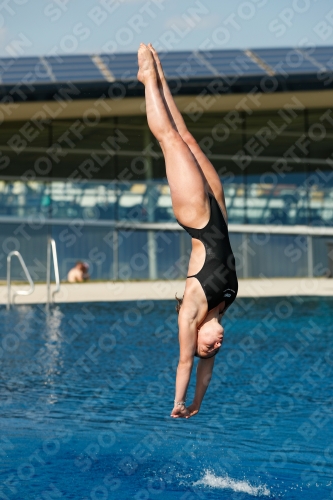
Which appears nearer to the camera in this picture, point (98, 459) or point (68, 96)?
point (98, 459)

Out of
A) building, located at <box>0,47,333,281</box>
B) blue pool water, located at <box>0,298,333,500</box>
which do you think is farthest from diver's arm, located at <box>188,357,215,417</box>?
building, located at <box>0,47,333,281</box>

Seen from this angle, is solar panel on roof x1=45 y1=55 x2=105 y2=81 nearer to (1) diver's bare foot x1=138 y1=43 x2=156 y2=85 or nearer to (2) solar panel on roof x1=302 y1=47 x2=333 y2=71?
(2) solar panel on roof x1=302 y1=47 x2=333 y2=71

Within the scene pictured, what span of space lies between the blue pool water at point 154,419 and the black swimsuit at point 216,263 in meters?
1.07

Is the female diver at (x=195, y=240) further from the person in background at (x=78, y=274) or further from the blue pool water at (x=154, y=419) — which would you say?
the person in background at (x=78, y=274)

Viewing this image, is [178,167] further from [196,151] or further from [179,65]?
[179,65]

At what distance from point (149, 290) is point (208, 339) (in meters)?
12.4

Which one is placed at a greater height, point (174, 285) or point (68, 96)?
point (68, 96)

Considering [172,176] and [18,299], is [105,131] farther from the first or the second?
[172,176]

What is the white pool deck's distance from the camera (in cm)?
1491

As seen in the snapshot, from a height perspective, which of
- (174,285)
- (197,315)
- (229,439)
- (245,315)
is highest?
(197,315)

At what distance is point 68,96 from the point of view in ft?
59.1

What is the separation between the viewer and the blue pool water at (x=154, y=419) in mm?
4531

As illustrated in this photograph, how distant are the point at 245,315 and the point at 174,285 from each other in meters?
5.39

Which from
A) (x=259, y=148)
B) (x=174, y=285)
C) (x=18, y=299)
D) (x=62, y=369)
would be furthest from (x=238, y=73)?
(x=62, y=369)
